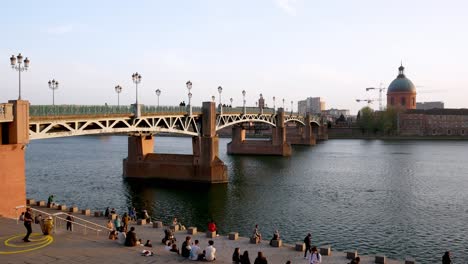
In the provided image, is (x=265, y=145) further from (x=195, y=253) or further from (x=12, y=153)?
(x=195, y=253)

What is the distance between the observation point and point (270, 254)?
24641mm

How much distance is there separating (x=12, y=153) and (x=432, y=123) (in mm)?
187929

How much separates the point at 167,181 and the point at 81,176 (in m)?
14.7

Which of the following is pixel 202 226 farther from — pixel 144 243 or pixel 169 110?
pixel 169 110

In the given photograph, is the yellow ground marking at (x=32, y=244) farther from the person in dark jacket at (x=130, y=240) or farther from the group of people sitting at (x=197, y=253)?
the group of people sitting at (x=197, y=253)

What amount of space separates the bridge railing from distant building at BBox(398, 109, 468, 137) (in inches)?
6920

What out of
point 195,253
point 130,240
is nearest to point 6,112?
point 130,240

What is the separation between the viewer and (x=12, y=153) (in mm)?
32656

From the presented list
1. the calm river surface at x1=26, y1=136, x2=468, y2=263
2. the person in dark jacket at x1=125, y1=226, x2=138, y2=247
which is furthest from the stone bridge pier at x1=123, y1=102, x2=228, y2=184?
the person in dark jacket at x1=125, y1=226, x2=138, y2=247

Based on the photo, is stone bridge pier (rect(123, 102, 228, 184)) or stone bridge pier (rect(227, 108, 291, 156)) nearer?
stone bridge pier (rect(123, 102, 228, 184))

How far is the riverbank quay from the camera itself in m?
21.1

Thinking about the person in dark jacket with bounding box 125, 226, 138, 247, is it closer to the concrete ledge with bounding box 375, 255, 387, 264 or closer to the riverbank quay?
the riverbank quay

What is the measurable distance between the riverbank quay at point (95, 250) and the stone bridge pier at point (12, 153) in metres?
3.75

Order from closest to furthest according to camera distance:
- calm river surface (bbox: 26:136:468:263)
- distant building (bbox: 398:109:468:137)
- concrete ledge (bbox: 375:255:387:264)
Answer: concrete ledge (bbox: 375:255:387:264)
calm river surface (bbox: 26:136:468:263)
distant building (bbox: 398:109:468:137)
